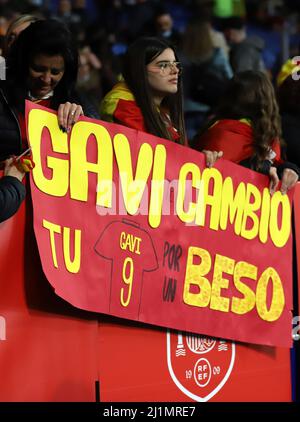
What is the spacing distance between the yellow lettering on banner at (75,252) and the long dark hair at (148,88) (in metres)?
0.92

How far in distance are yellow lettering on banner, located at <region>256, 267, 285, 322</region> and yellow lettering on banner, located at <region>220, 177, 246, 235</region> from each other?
1.25 feet

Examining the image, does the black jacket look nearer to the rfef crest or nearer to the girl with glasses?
the girl with glasses

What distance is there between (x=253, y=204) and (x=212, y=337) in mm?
823

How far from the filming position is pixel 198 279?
18.3 feet

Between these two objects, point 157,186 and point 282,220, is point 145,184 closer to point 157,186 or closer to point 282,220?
point 157,186

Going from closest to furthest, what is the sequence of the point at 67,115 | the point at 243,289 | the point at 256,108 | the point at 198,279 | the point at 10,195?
the point at 10,195 < the point at 67,115 < the point at 198,279 < the point at 243,289 < the point at 256,108

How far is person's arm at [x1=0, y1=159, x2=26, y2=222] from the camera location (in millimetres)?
4395

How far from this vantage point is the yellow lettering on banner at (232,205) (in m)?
5.71

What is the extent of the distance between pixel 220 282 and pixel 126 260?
814mm

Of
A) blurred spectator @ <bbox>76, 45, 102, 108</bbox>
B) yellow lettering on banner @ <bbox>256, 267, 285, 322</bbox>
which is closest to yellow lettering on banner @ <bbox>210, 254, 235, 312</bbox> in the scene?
yellow lettering on banner @ <bbox>256, 267, 285, 322</bbox>

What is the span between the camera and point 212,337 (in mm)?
5707

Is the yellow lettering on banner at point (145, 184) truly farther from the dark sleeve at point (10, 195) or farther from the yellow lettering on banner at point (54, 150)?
the dark sleeve at point (10, 195)

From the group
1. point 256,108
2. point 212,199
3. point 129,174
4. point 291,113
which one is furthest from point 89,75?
point 129,174

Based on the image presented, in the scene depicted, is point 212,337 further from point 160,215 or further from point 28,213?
point 28,213
